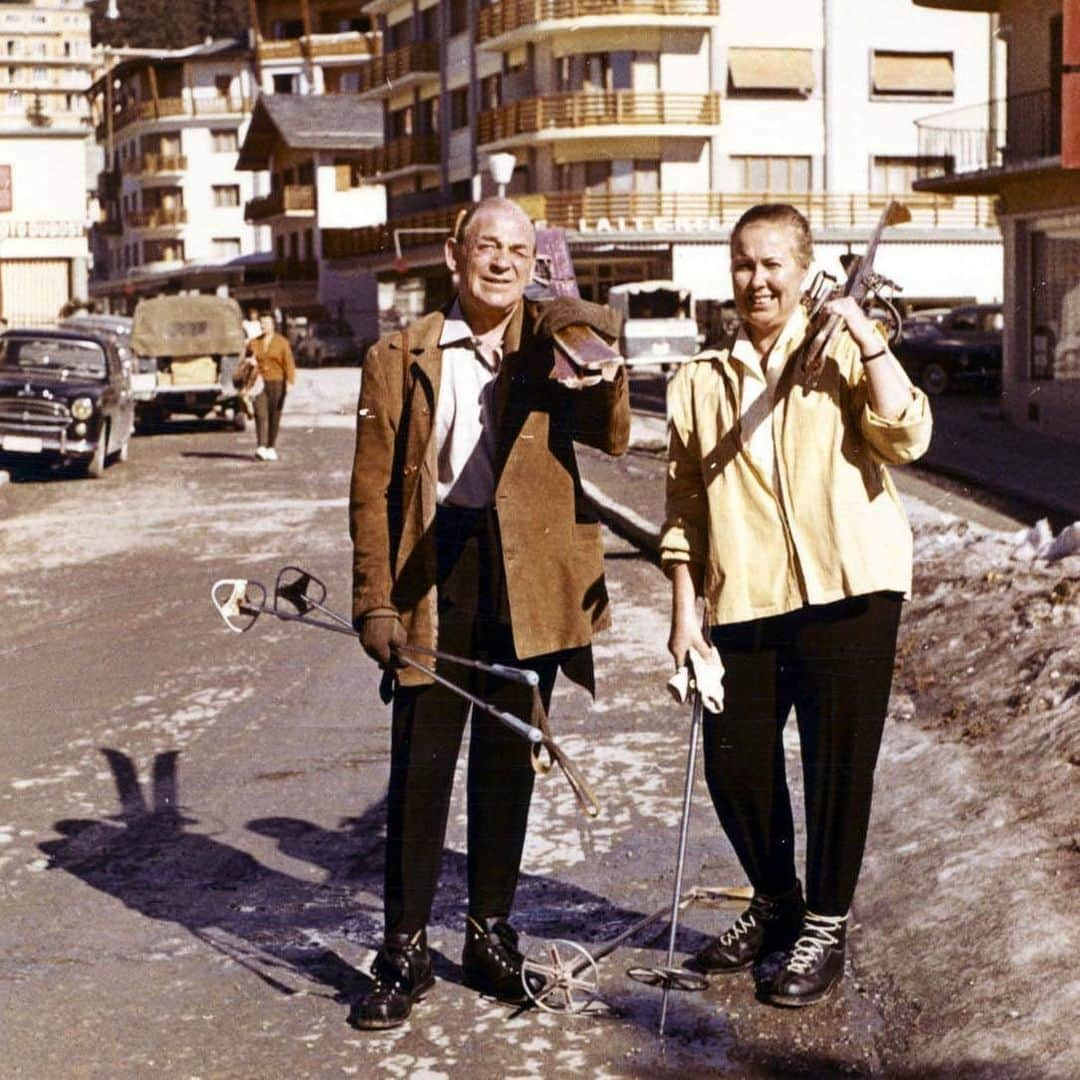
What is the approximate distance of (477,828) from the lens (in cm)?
518

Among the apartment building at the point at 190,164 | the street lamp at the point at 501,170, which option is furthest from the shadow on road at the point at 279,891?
the apartment building at the point at 190,164

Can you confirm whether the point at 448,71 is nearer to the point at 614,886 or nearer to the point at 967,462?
the point at 967,462

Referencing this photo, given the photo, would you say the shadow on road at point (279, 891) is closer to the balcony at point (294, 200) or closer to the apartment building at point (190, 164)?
the balcony at point (294, 200)

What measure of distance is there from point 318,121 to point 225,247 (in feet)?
65.6

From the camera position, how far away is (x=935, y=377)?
37.6 meters

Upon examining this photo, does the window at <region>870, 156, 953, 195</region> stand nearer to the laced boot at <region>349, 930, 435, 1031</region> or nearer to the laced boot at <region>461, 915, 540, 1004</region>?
the laced boot at <region>461, 915, 540, 1004</region>

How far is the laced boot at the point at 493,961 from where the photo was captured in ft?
16.7

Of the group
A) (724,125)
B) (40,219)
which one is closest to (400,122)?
(40,219)

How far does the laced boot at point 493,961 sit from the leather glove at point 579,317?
145 cm

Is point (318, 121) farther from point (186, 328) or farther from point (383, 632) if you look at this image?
point (383, 632)

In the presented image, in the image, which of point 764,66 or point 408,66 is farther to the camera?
point 408,66

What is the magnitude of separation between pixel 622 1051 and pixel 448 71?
65505mm

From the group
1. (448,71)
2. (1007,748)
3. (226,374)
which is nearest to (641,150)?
(448,71)

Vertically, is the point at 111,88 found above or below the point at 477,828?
above
